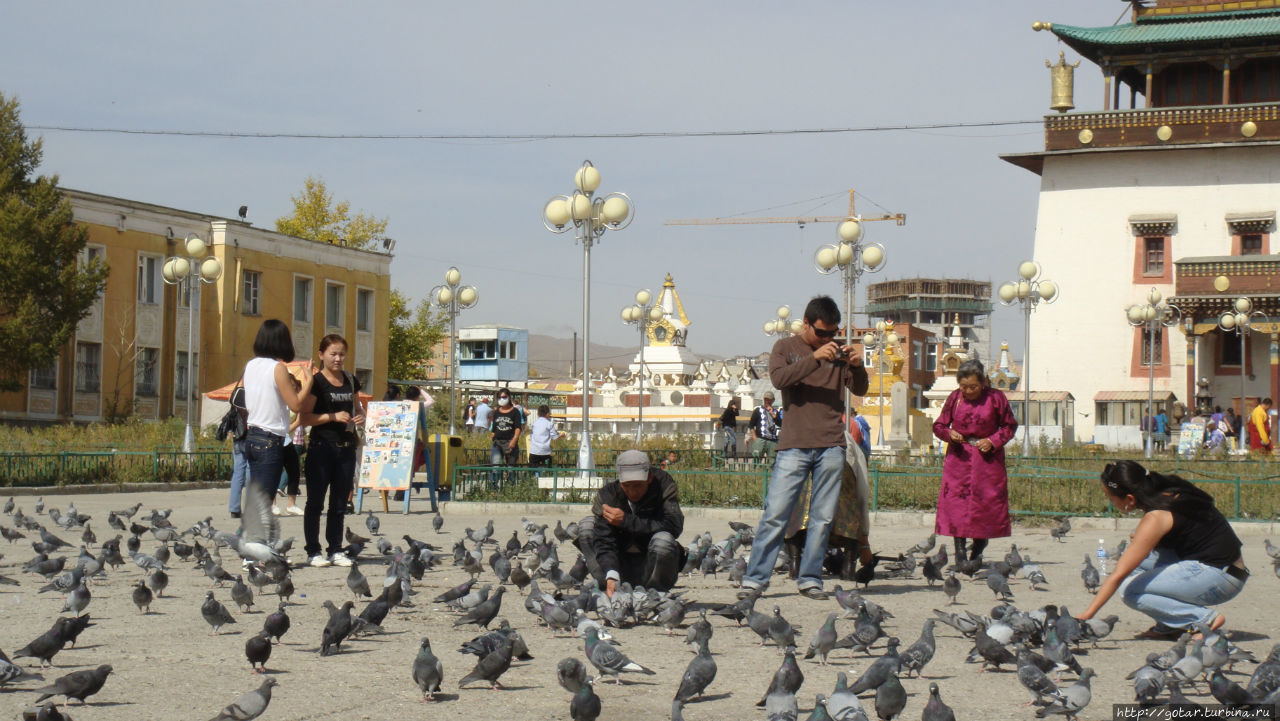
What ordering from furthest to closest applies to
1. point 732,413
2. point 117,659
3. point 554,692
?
1. point 732,413
2. point 117,659
3. point 554,692

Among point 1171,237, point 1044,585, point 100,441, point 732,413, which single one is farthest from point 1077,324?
point 1044,585

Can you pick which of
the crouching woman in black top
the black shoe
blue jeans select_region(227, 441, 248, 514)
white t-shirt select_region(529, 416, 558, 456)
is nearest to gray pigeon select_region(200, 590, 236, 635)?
the black shoe

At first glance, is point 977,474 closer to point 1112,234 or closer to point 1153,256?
point 1112,234

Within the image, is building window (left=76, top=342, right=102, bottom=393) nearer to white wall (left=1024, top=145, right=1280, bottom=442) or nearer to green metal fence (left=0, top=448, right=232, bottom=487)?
green metal fence (left=0, top=448, right=232, bottom=487)

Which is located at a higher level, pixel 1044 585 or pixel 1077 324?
pixel 1077 324

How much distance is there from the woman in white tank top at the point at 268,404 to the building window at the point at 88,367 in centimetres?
3233

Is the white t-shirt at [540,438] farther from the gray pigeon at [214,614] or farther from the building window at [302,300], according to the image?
the building window at [302,300]

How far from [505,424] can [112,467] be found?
619cm

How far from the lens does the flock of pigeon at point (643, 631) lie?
5.36 m

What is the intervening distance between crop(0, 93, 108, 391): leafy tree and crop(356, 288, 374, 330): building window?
14149 mm

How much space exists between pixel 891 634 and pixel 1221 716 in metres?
2.77

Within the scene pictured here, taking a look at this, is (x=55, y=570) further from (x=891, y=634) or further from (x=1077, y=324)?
(x=1077, y=324)

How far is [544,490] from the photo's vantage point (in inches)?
693

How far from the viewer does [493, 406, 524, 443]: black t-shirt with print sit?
21000 millimetres
